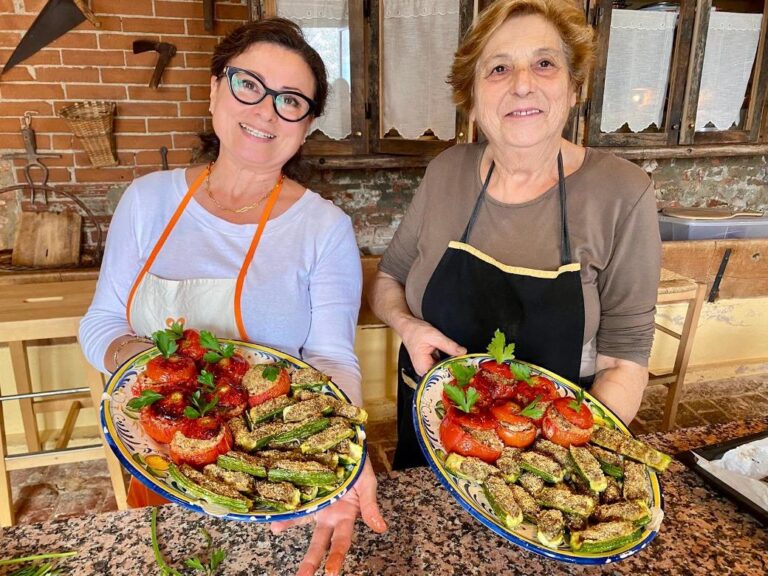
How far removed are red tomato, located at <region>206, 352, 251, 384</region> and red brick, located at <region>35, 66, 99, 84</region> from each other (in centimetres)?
288

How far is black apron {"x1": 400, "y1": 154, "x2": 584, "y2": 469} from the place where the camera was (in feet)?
4.23

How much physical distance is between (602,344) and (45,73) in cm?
331

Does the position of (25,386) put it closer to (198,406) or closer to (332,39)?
(198,406)

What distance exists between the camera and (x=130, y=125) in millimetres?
3293

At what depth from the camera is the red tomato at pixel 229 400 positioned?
927mm

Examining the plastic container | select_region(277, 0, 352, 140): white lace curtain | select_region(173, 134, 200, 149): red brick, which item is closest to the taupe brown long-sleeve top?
select_region(277, 0, 352, 140): white lace curtain

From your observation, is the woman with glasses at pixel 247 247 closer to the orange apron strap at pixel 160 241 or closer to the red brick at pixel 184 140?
the orange apron strap at pixel 160 241

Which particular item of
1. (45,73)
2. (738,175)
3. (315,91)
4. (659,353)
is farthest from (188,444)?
(738,175)

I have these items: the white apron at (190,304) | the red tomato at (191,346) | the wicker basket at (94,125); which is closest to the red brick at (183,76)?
the wicker basket at (94,125)

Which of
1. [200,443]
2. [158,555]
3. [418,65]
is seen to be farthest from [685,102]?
[158,555]

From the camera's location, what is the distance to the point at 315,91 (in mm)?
1418

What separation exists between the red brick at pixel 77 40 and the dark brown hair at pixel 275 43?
223cm

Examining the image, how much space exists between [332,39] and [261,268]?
2266 millimetres

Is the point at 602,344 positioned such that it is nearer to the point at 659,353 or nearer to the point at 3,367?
the point at 659,353
